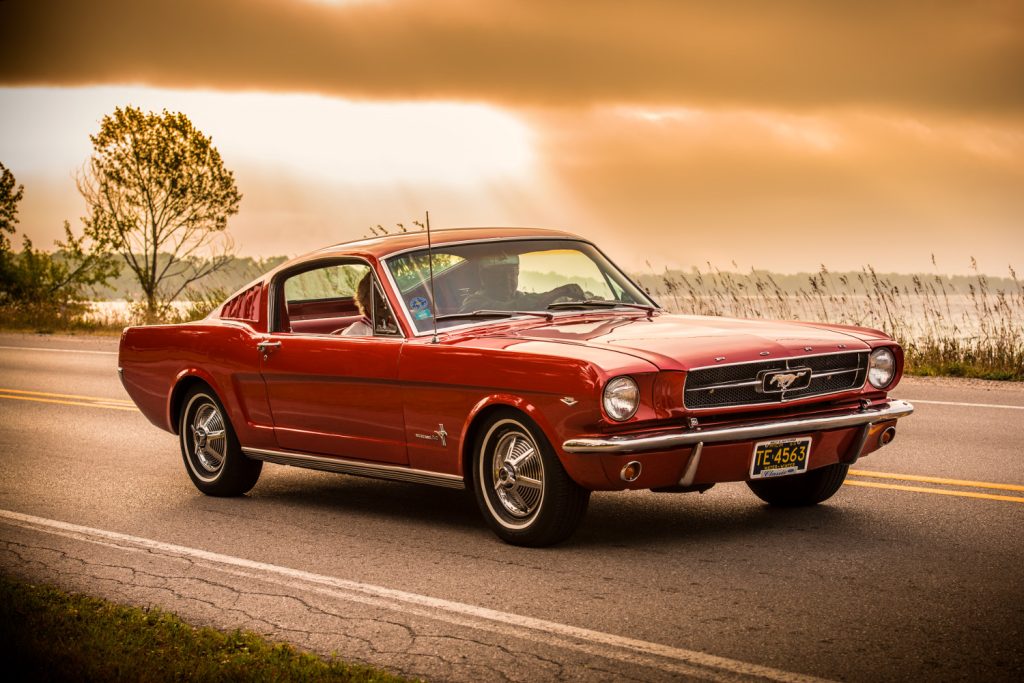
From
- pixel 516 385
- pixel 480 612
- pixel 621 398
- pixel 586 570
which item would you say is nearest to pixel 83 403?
pixel 516 385

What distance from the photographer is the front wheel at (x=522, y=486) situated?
6473 mm

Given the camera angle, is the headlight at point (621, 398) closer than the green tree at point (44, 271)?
Yes

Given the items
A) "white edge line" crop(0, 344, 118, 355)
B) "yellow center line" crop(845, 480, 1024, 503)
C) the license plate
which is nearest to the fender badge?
the license plate

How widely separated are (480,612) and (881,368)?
2.91m

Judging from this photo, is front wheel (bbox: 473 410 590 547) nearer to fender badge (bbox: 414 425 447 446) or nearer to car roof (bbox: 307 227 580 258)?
fender badge (bbox: 414 425 447 446)

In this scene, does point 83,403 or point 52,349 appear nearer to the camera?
point 83,403

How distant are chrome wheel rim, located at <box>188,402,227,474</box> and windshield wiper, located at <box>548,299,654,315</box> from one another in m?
2.47

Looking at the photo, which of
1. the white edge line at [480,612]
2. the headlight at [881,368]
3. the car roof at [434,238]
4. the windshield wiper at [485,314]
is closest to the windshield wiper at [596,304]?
the windshield wiper at [485,314]

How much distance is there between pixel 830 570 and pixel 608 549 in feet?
3.73

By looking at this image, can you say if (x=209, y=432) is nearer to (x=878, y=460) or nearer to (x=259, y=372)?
(x=259, y=372)

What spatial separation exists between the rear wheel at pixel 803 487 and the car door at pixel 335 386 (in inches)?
84.4

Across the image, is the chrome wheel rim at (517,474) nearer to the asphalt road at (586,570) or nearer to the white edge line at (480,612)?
the asphalt road at (586,570)

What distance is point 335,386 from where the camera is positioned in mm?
7652

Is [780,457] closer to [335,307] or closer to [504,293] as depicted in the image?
[504,293]
